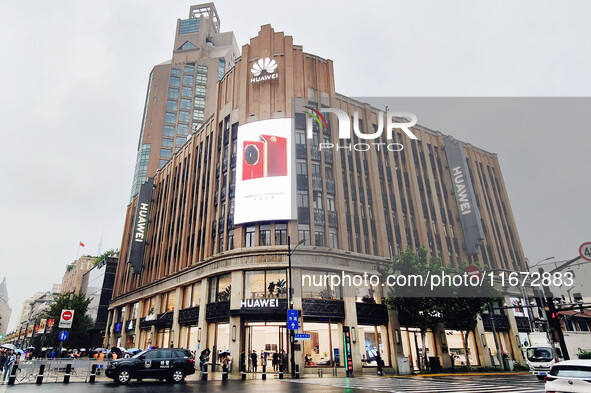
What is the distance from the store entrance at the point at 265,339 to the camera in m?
32.1

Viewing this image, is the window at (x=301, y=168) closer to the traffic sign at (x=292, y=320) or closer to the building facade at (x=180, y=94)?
the traffic sign at (x=292, y=320)

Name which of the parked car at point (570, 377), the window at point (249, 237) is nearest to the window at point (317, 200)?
the window at point (249, 237)

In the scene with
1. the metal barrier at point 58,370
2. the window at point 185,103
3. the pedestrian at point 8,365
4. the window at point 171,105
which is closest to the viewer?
the pedestrian at point 8,365

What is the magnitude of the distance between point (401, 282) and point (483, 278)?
7075 millimetres

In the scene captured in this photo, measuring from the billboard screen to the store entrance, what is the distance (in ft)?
32.1

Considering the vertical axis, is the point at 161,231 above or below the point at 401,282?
above

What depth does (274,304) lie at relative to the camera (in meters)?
31.5

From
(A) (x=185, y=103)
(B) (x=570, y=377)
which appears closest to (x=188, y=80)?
(A) (x=185, y=103)

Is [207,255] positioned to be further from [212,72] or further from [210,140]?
[212,72]

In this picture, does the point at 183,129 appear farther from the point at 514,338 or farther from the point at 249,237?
the point at 514,338

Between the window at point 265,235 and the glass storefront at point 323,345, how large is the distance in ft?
27.0

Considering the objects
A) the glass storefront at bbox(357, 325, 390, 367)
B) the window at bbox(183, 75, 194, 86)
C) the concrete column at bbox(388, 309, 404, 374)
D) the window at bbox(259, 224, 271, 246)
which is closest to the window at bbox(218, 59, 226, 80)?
the window at bbox(183, 75, 194, 86)

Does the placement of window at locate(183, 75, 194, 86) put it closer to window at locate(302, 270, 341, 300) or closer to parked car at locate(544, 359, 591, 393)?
window at locate(302, 270, 341, 300)

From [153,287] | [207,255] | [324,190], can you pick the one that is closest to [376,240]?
[324,190]
